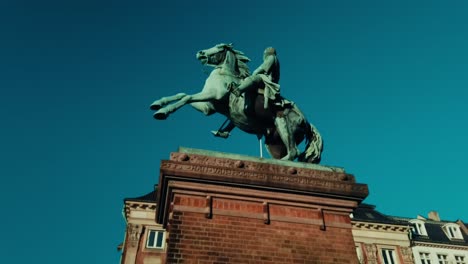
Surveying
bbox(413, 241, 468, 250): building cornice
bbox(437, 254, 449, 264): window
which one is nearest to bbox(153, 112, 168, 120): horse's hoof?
bbox(413, 241, 468, 250): building cornice

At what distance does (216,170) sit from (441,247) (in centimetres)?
3752

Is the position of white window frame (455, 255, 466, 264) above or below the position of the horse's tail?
above

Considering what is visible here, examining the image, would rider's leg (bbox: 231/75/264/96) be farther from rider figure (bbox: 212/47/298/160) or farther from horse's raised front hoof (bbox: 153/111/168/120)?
horse's raised front hoof (bbox: 153/111/168/120)

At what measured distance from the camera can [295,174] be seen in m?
8.11

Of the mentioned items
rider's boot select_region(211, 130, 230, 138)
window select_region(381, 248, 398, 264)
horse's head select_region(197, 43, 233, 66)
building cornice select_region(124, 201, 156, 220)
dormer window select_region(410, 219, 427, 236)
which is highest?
dormer window select_region(410, 219, 427, 236)

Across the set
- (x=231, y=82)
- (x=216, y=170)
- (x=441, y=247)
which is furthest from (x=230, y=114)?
(x=441, y=247)

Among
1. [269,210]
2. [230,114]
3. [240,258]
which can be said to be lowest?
[240,258]

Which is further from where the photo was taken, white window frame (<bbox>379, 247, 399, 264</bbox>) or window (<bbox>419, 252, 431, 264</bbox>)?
window (<bbox>419, 252, 431, 264</bbox>)

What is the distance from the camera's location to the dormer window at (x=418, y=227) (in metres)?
39.3

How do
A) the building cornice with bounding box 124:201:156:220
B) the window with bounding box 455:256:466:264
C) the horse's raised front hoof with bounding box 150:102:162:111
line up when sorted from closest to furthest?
the horse's raised front hoof with bounding box 150:102:162:111, the building cornice with bounding box 124:201:156:220, the window with bounding box 455:256:466:264

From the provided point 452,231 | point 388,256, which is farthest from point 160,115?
point 452,231

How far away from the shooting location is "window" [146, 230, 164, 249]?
31.8m

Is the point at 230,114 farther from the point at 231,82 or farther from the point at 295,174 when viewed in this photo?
the point at 295,174

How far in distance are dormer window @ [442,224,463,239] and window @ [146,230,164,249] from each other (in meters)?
27.6
